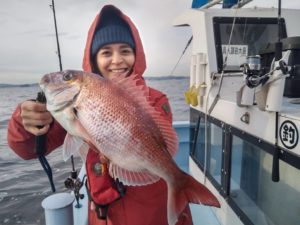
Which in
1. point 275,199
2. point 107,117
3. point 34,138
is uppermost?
point 107,117

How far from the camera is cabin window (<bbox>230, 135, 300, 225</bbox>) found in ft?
8.18

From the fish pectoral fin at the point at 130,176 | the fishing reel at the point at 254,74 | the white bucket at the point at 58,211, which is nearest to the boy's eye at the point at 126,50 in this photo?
the fishing reel at the point at 254,74

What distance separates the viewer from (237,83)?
426 centimetres

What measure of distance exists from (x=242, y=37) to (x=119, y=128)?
150 inches

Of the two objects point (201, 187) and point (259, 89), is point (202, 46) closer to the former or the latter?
point (259, 89)

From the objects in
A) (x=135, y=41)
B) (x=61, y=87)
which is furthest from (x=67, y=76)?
(x=135, y=41)

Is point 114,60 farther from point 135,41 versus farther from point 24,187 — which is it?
point 24,187

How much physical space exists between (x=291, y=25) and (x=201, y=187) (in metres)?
4.17

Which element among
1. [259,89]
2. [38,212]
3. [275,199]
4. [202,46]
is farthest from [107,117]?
[38,212]

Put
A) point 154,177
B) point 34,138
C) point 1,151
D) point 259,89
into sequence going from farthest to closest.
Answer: point 1,151
point 259,89
point 34,138
point 154,177

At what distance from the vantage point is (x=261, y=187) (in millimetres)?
3004

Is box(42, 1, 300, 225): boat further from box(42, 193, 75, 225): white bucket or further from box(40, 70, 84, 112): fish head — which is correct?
box(40, 70, 84, 112): fish head

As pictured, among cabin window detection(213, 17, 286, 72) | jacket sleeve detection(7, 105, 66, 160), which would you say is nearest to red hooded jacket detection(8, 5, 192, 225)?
jacket sleeve detection(7, 105, 66, 160)

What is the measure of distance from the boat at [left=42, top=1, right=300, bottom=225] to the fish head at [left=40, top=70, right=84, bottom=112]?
1.50 metres
